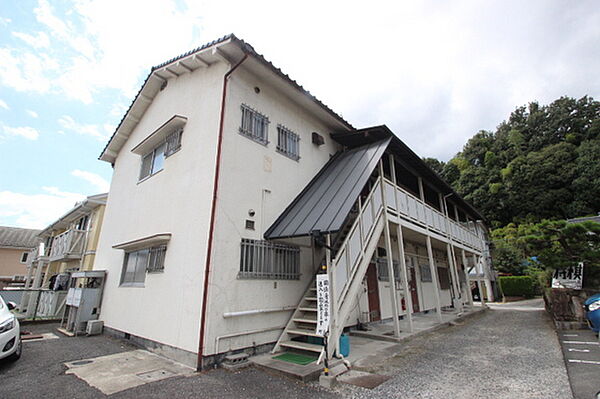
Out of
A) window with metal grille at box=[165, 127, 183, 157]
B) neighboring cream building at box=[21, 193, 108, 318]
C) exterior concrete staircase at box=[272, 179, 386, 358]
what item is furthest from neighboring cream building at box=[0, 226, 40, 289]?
exterior concrete staircase at box=[272, 179, 386, 358]

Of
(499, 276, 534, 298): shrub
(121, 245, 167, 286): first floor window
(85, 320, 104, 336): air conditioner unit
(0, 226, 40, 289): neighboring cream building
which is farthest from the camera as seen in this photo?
(0, 226, 40, 289): neighboring cream building

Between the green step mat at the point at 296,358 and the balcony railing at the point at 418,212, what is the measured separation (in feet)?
15.6

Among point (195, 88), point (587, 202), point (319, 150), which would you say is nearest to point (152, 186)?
point (195, 88)

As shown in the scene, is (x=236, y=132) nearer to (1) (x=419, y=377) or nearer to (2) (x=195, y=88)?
(2) (x=195, y=88)

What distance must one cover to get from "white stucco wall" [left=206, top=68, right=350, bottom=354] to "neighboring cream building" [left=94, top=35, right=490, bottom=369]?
29 millimetres

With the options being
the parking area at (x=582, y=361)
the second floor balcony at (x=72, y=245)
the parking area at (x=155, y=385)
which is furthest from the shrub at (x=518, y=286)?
the second floor balcony at (x=72, y=245)

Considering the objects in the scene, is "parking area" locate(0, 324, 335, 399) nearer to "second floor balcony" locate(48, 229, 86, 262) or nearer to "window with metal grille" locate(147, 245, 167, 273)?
"window with metal grille" locate(147, 245, 167, 273)

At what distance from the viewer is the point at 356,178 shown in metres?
7.20

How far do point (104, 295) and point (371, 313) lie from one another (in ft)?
29.5

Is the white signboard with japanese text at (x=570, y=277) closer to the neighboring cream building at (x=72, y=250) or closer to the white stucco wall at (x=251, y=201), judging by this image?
the white stucco wall at (x=251, y=201)

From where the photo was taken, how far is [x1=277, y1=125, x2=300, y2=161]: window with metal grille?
7980mm

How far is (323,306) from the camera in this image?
512cm

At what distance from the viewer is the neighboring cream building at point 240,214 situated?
575cm

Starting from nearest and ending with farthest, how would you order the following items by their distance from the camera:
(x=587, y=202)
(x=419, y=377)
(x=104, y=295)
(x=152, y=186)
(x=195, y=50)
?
(x=419, y=377) → (x=195, y=50) → (x=152, y=186) → (x=104, y=295) → (x=587, y=202)
